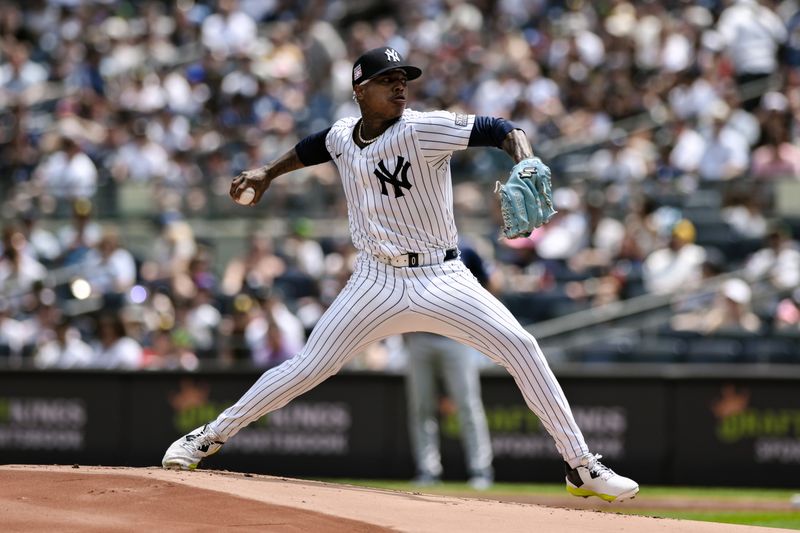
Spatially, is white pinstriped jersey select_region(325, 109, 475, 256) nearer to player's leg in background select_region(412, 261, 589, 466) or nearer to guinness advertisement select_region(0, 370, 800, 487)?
player's leg in background select_region(412, 261, 589, 466)

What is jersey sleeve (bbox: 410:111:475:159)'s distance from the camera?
6.66 meters

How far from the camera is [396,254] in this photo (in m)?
6.77

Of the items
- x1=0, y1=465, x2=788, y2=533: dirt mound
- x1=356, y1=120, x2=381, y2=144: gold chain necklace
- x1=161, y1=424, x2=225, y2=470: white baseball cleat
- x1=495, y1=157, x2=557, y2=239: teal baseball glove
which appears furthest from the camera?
x1=161, y1=424, x2=225, y2=470: white baseball cleat

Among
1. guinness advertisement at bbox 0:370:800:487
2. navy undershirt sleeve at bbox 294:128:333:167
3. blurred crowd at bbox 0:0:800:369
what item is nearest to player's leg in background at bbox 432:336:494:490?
guinness advertisement at bbox 0:370:800:487

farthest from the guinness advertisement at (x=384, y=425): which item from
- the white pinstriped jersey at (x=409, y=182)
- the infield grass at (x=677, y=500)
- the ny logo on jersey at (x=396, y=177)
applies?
the ny logo on jersey at (x=396, y=177)

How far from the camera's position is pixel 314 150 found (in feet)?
23.7

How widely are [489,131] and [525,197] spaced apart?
0.40 m

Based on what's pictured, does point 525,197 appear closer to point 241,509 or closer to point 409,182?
point 409,182

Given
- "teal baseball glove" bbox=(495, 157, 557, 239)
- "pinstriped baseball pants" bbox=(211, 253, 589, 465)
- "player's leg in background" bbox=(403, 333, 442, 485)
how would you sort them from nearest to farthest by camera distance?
"teal baseball glove" bbox=(495, 157, 557, 239) → "pinstriped baseball pants" bbox=(211, 253, 589, 465) → "player's leg in background" bbox=(403, 333, 442, 485)

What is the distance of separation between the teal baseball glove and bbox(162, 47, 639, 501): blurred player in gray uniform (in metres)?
0.27

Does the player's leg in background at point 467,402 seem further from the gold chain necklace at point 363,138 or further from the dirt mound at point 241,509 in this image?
the gold chain necklace at point 363,138

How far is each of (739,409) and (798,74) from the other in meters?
4.87

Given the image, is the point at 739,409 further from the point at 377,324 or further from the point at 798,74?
the point at 377,324

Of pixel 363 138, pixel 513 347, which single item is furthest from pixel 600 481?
pixel 363 138
